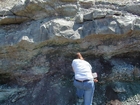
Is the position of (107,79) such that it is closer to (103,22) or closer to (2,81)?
(103,22)

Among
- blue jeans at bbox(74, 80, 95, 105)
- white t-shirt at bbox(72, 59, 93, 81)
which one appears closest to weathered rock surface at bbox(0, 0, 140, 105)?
blue jeans at bbox(74, 80, 95, 105)

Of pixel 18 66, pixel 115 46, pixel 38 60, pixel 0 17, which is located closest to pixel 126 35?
pixel 115 46

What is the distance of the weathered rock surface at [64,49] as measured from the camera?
6.50m

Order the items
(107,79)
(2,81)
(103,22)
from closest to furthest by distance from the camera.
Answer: (103,22)
(107,79)
(2,81)

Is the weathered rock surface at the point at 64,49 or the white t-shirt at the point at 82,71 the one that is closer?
the white t-shirt at the point at 82,71

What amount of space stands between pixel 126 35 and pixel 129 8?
3.38ft

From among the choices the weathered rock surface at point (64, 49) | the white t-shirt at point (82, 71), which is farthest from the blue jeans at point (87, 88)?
the weathered rock surface at point (64, 49)

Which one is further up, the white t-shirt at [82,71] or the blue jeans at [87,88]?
the white t-shirt at [82,71]

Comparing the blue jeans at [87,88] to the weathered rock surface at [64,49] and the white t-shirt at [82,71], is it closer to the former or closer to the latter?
the white t-shirt at [82,71]

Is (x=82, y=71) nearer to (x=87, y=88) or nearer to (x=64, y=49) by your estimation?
(x=87, y=88)

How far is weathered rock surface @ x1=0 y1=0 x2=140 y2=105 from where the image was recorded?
256 inches

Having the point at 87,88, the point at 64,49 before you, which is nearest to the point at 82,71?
the point at 87,88

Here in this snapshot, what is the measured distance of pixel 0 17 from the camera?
711 cm

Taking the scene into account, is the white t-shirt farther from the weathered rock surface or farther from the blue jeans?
the weathered rock surface
